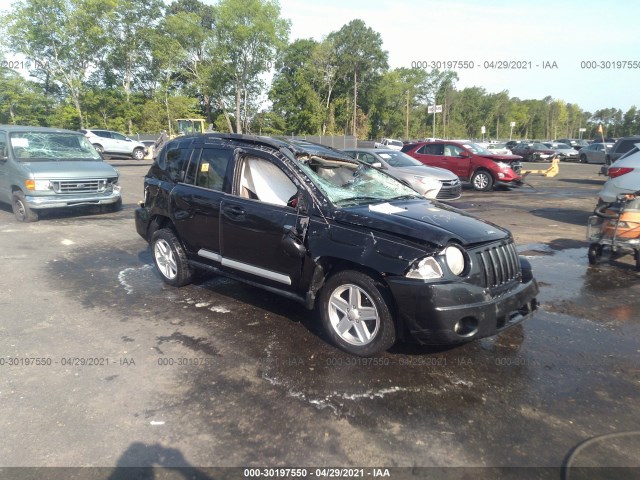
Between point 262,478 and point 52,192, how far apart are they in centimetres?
941

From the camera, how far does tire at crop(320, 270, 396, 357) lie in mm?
3848

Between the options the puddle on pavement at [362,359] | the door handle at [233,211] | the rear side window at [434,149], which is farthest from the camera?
the rear side window at [434,149]

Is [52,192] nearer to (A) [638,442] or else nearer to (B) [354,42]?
(A) [638,442]

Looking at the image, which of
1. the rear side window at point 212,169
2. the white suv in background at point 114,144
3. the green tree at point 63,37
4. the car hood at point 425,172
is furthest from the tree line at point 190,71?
the rear side window at point 212,169

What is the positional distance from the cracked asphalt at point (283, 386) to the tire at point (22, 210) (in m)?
4.70

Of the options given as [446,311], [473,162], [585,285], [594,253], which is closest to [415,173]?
[473,162]

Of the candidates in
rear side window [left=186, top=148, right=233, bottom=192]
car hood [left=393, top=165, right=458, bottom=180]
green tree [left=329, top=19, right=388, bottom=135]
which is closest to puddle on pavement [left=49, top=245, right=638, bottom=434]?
rear side window [left=186, top=148, right=233, bottom=192]

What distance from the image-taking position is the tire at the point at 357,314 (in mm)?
3848

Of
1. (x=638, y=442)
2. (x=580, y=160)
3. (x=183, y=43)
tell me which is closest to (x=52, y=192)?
(x=638, y=442)

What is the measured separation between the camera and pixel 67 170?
1026 centimetres

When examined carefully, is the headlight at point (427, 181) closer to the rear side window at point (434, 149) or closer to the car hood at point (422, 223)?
the rear side window at point (434, 149)

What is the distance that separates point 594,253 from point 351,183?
4.24m

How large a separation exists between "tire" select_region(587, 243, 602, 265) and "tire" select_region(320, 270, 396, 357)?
4626 mm

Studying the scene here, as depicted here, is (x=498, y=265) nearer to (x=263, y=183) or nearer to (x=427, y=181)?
(x=263, y=183)
